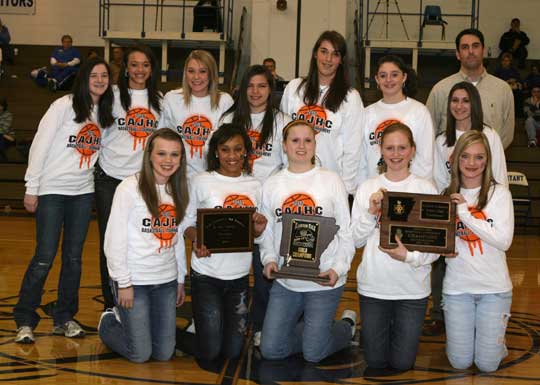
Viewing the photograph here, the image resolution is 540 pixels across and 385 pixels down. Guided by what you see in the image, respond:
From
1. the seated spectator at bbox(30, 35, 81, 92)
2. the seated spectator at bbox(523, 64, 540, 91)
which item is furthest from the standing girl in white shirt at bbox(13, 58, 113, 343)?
the seated spectator at bbox(523, 64, 540, 91)

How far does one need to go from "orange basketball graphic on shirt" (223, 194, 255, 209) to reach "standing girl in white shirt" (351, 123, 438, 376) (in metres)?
0.64

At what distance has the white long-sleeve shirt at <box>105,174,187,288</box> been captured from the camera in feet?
14.1

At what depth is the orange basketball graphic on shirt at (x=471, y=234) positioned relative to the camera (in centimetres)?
444

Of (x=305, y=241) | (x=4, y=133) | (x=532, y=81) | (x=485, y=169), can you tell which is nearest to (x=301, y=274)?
(x=305, y=241)

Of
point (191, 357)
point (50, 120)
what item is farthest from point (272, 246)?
point (50, 120)

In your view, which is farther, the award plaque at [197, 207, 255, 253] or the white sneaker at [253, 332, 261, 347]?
the white sneaker at [253, 332, 261, 347]

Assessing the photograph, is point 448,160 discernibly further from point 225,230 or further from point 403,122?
point 225,230

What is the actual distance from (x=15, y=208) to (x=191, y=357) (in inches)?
320

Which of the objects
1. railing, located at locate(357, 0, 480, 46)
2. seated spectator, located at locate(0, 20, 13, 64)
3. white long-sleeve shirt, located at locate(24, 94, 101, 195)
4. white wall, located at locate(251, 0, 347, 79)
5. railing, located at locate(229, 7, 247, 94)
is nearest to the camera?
white long-sleeve shirt, located at locate(24, 94, 101, 195)

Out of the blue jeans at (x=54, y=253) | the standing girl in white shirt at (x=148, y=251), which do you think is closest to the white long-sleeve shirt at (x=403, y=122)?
the standing girl in white shirt at (x=148, y=251)

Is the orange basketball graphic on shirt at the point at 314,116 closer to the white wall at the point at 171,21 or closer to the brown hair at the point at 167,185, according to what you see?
the brown hair at the point at 167,185

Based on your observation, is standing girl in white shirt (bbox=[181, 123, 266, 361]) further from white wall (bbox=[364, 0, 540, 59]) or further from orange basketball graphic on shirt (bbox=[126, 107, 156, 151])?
white wall (bbox=[364, 0, 540, 59])

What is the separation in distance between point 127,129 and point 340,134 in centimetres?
134

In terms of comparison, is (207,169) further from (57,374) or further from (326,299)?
(57,374)
